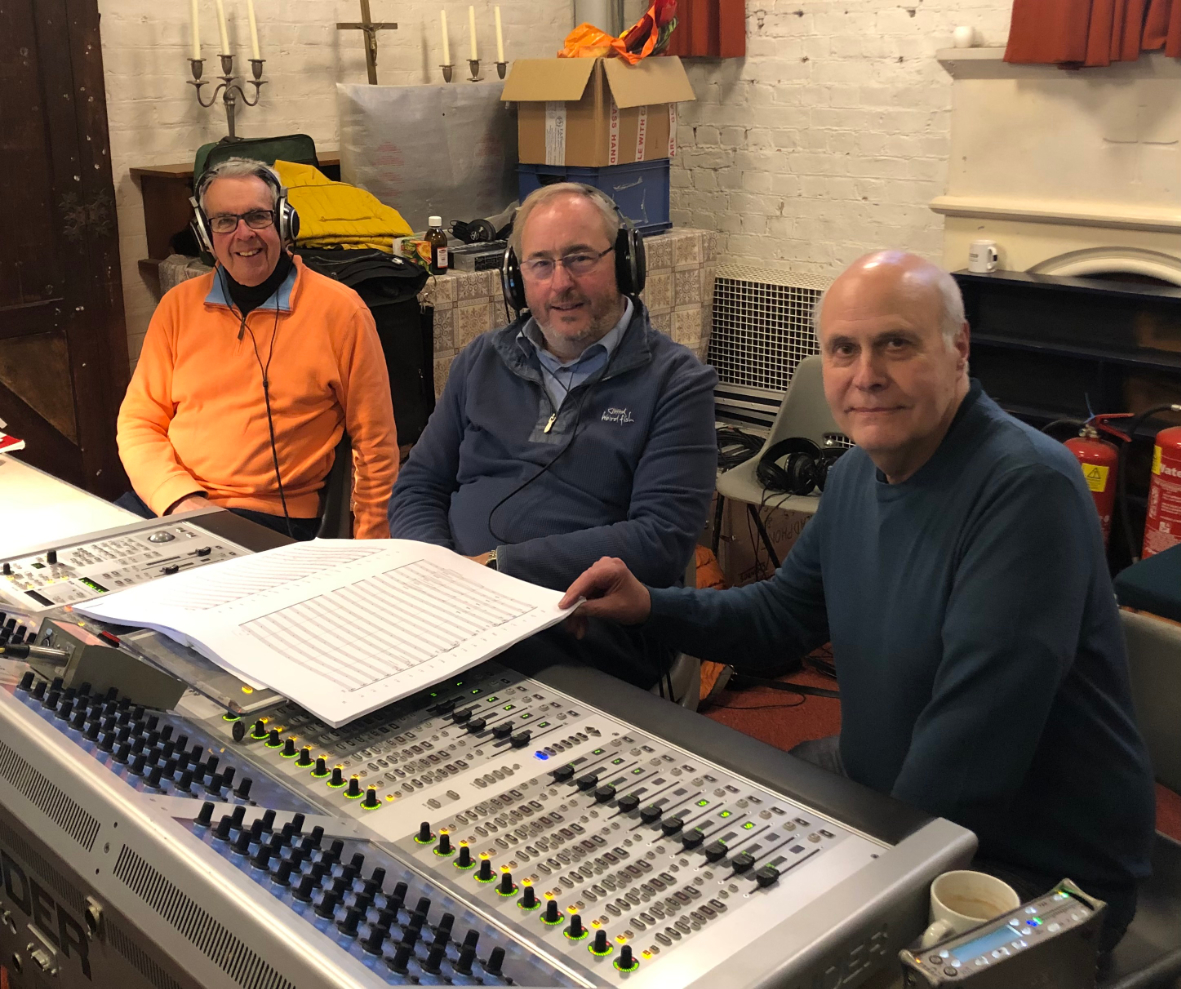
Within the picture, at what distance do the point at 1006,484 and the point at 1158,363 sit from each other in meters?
2.31

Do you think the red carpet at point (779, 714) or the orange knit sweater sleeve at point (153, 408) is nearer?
the orange knit sweater sleeve at point (153, 408)

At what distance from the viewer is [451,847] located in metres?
0.98

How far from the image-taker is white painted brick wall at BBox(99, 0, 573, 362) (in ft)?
11.5

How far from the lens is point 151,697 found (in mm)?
1227

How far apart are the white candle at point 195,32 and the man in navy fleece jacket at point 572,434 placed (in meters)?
1.96

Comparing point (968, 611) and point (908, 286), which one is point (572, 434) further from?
point (968, 611)

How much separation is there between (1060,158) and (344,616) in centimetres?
300

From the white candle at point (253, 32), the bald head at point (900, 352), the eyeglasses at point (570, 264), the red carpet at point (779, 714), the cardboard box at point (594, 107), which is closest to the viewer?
the bald head at point (900, 352)

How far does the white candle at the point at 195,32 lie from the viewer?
11.5ft

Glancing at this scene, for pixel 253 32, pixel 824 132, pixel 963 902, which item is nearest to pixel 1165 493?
pixel 824 132

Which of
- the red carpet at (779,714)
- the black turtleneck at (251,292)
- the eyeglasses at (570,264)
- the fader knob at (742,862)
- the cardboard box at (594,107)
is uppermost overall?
the cardboard box at (594,107)

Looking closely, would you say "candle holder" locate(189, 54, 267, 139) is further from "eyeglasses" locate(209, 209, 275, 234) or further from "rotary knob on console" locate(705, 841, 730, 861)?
"rotary knob on console" locate(705, 841, 730, 861)

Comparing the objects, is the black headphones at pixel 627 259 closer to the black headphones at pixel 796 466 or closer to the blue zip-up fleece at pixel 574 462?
the blue zip-up fleece at pixel 574 462

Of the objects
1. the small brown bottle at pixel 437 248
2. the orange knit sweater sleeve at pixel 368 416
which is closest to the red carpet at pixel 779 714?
the orange knit sweater sleeve at pixel 368 416
